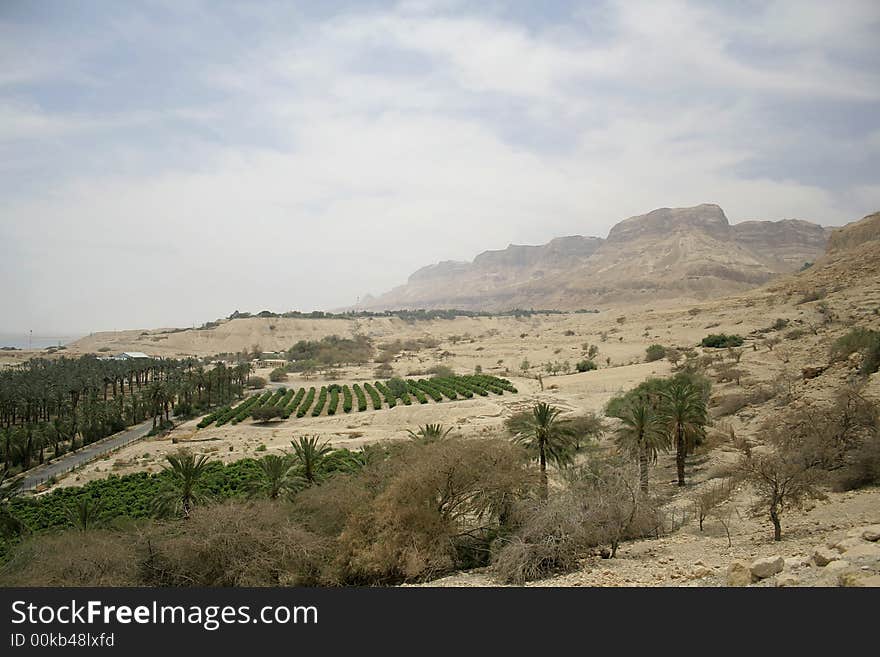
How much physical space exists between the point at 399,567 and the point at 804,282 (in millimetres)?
70654

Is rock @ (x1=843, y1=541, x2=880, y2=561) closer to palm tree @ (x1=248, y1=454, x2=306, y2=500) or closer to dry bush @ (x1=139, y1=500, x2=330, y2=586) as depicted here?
A: dry bush @ (x1=139, y1=500, x2=330, y2=586)

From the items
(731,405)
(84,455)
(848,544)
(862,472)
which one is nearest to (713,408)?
(731,405)

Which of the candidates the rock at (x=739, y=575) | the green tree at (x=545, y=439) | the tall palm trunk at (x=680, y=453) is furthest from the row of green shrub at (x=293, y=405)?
the rock at (x=739, y=575)

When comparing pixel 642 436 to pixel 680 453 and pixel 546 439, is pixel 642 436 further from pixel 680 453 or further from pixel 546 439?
pixel 546 439

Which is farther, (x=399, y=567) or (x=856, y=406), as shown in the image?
(x=856, y=406)

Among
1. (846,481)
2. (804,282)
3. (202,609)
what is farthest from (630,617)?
(804,282)

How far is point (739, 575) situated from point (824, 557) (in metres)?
1.35

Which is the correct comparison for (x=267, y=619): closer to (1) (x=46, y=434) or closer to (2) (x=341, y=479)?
(2) (x=341, y=479)

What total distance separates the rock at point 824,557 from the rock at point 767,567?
20.3 inches

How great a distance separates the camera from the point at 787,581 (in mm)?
8695

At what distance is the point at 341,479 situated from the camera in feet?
59.9

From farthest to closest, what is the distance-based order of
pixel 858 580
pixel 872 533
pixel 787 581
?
pixel 872 533, pixel 787 581, pixel 858 580

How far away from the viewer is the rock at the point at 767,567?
9.23 metres

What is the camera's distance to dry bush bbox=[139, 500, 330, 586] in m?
13.1
